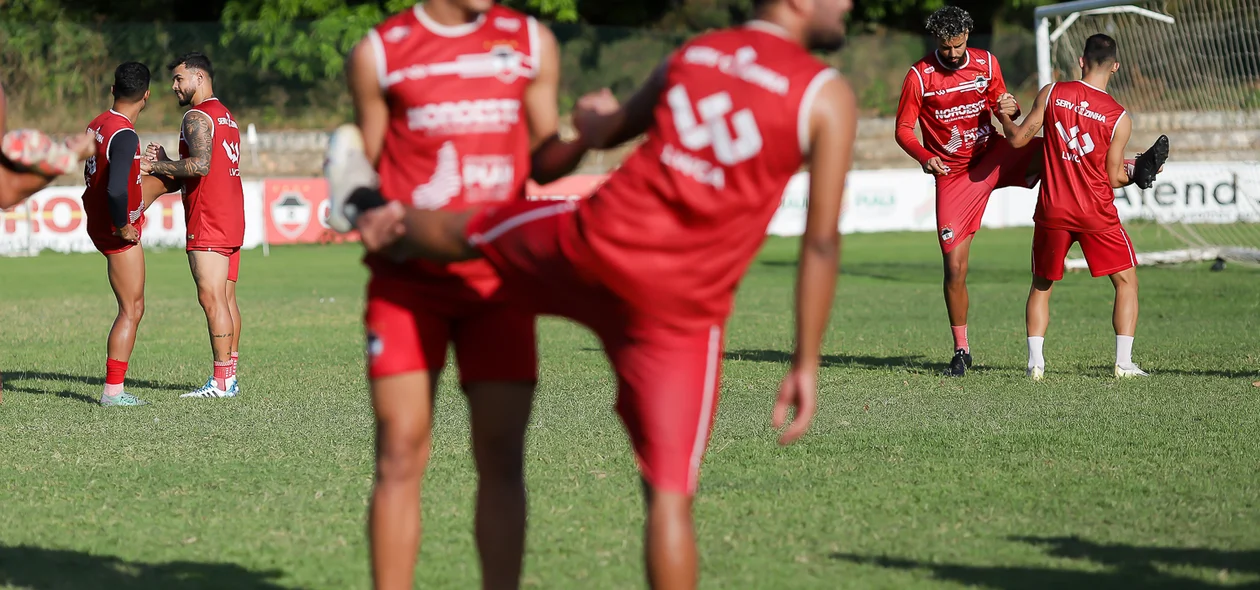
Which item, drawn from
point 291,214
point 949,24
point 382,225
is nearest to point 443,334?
point 382,225

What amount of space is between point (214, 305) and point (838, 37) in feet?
21.8

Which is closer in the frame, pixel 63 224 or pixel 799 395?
pixel 799 395

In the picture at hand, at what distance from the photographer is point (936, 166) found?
10211 millimetres

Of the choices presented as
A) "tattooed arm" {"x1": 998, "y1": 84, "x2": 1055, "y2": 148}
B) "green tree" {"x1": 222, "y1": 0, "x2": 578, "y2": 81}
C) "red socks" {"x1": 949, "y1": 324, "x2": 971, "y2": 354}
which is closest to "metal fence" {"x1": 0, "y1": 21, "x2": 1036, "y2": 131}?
"green tree" {"x1": 222, "y1": 0, "x2": 578, "y2": 81}

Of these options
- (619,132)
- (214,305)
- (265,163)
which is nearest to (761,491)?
(619,132)

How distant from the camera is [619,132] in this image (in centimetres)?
377

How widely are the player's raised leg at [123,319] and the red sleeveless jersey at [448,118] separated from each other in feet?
18.4

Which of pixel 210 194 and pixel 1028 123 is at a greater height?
pixel 1028 123

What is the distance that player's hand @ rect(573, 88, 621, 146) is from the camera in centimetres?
384

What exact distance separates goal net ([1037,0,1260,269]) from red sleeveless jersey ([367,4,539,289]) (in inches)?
497

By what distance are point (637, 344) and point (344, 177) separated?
931mm

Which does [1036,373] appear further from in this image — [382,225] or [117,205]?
[382,225]

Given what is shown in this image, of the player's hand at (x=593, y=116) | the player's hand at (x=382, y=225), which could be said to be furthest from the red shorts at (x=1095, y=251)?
the player's hand at (x=382, y=225)

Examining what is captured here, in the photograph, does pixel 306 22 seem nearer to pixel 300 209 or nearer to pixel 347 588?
pixel 300 209
